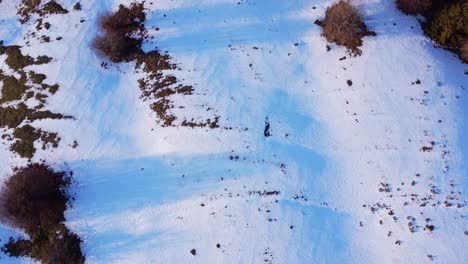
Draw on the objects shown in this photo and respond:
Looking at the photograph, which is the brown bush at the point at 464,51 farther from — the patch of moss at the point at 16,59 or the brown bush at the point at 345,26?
the patch of moss at the point at 16,59

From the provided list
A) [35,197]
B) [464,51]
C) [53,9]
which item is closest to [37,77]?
[53,9]

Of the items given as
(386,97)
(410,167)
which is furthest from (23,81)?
(410,167)

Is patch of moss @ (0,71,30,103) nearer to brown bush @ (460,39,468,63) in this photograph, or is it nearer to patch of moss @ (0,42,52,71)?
patch of moss @ (0,42,52,71)

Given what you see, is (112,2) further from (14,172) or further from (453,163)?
(453,163)

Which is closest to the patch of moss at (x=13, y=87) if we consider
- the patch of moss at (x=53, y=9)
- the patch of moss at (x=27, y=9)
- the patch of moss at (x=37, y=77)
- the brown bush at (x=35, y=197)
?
the patch of moss at (x=37, y=77)

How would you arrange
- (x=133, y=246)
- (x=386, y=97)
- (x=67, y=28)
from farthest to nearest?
(x=67, y=28), (x=386, y=97), (x=133, y=246)

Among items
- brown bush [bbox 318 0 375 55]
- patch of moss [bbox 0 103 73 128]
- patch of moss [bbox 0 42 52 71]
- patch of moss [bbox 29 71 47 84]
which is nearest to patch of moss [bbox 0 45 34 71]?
patch of moss [bbox 0 42 52 71]

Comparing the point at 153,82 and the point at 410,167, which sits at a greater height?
the point at 153,82
